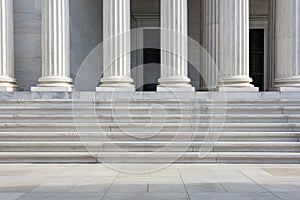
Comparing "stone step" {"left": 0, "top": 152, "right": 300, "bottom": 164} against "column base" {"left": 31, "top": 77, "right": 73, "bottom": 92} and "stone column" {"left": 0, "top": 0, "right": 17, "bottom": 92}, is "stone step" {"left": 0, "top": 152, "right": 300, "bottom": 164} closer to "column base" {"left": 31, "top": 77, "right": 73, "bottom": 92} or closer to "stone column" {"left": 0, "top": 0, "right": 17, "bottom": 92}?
"column base" {"left": 31, "top": 77, "right": 73, "bottom": 92}

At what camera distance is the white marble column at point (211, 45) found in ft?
74.1

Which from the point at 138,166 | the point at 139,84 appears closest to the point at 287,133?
the point at 138,166

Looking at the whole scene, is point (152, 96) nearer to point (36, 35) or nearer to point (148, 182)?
point (148, 182)

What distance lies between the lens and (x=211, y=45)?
23.0m

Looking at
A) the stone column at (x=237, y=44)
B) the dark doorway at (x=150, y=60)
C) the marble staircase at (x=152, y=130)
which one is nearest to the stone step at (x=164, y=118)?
the marble staircase at (x=152, y=130)

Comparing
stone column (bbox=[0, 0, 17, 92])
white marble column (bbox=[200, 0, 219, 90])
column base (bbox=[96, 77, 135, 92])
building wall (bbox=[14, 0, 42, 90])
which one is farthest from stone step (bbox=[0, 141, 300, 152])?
white marble column (bbox=[200, 0, 219, 90])

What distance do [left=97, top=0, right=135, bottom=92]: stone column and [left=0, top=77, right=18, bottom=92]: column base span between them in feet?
15.2

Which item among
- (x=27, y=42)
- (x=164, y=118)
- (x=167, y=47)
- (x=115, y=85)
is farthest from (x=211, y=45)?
(x=27, y=42)

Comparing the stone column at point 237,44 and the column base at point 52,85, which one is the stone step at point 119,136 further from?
the stone column at point 237,44

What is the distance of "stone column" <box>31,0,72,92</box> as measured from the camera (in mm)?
19234

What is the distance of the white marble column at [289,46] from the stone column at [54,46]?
11.3 m

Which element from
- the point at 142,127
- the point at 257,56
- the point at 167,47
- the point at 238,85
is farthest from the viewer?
the point at 257,56

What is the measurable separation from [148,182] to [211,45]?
13640 millimetres

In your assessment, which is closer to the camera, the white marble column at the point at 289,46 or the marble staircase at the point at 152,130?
the marble staircase at the point at 152,130
